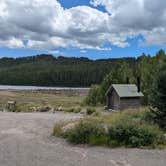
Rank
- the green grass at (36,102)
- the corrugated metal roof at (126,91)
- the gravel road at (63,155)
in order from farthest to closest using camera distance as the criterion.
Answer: the green grass at (36,102) → the corrugated metal roof at (126,91) → the gravel road at (63,155)

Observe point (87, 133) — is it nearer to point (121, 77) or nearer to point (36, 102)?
point (121, 77)

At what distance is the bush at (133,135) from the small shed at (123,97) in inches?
848

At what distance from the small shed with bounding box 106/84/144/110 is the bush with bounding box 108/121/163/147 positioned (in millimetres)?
21551

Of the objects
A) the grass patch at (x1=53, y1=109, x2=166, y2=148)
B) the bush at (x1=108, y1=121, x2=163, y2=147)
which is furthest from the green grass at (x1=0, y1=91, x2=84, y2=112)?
the bush at (x1=108, y1=121, x2=163, y2=147)

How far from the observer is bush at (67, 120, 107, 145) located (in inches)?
479

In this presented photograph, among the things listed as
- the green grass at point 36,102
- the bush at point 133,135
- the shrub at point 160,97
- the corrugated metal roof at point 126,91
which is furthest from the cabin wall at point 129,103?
the bush at point 133,135

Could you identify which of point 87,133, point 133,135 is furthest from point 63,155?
point 133,135

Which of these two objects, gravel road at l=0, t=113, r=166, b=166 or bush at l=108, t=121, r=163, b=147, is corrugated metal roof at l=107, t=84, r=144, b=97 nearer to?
gravel road at l=0, t=113, r=166, b=166

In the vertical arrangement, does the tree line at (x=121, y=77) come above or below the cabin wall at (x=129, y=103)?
above

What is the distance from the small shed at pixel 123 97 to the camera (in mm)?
33750

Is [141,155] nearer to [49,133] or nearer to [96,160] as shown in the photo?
[96,160]

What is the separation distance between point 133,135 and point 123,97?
2202cm

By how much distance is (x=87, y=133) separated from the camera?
12430 mm

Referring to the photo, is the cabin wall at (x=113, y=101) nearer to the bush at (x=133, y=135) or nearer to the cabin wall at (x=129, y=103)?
the cabin wall at (x=129, y=103)
